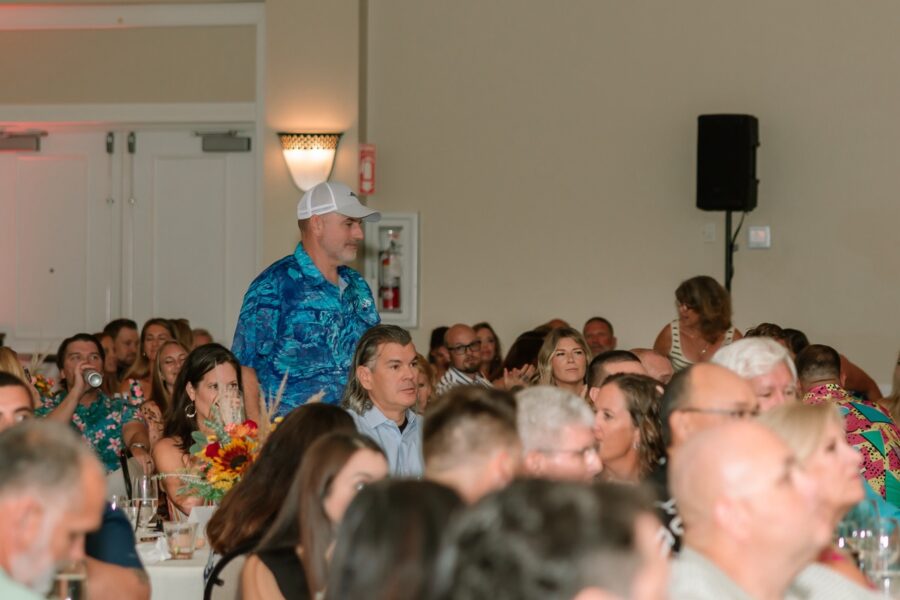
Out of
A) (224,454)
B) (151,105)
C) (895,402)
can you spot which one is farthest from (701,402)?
(151,105)

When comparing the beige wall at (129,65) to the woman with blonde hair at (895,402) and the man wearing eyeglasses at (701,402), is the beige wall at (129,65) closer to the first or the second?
the woman with blonde hair at (895,402)

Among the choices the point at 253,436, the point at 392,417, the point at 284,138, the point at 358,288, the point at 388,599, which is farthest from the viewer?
the point at 284,138

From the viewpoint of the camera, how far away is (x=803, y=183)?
9211 mm

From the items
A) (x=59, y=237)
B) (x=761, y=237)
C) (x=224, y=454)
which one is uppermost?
(x=761, y=237)

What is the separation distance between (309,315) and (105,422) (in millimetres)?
1812

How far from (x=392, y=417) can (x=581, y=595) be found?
3505 millimetres

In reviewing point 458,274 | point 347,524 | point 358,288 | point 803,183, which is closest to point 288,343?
point 358,288

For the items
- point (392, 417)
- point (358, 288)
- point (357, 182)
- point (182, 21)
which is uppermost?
point (182, 21)

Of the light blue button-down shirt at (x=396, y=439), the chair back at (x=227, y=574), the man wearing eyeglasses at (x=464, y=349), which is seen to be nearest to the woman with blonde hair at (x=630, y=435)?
the light blue button-down shirt at (x=396, y=439)

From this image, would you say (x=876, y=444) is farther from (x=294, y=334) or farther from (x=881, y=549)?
(x=294, y=334)

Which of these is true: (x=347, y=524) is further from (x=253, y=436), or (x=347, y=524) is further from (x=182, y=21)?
(x=182, y=21)

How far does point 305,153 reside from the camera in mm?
9109

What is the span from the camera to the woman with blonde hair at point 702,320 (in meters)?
7.02

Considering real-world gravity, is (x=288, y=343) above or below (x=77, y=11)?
below
